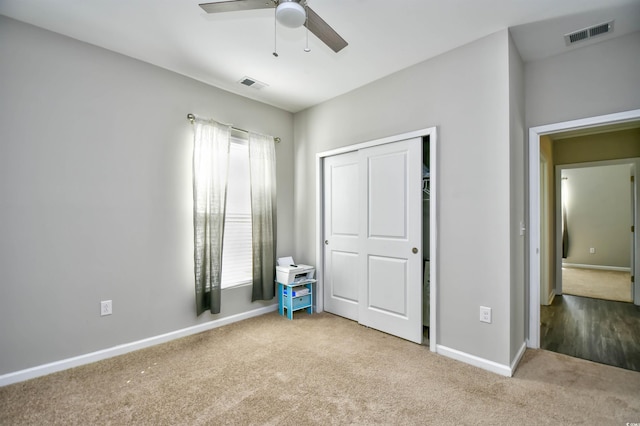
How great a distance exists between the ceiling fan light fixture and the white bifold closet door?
1.70 m

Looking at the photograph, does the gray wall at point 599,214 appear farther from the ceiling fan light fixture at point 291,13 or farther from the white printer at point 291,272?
the ceiling fan light fixture at point 291,13

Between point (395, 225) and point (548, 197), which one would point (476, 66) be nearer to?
point (395, 225)

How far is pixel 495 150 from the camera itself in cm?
237

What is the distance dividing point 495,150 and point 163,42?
2.89m

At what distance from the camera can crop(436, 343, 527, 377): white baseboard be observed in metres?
2.27

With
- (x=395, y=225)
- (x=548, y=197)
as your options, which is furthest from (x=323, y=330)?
(x=548, y=197)

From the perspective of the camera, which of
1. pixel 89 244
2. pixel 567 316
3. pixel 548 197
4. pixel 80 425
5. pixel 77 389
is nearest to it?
pixel 80 425

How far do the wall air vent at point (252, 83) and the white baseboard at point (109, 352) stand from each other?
103 inches

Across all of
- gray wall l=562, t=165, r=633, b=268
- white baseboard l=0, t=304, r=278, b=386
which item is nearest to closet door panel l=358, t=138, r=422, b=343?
white baseboard l=0, t=304, r=278, b=386

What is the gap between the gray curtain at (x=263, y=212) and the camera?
139 inches

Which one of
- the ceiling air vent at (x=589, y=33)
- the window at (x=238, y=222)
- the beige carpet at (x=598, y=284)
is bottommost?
the beige carpet at (x=598, y=284)

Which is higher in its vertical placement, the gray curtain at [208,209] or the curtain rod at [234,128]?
the curtain rod at [234,128]

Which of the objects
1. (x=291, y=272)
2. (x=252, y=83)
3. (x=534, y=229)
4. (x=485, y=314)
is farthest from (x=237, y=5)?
(x=534, y=229)

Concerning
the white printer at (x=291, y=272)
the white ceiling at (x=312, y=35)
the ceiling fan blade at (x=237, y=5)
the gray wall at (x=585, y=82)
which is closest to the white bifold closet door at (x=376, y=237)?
the white printer at (x=291, y=272)
